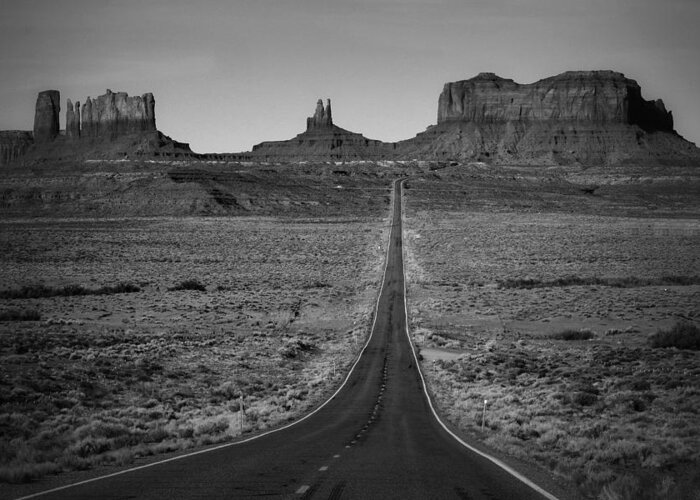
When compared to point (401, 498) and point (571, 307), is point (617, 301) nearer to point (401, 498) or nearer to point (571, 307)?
point (571, 307)

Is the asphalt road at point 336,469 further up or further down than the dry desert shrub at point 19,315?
further up

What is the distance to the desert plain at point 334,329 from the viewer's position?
723 inches

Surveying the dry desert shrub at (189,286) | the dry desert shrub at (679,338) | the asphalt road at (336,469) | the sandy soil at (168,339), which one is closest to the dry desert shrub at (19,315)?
the sandy soil at (168,339)

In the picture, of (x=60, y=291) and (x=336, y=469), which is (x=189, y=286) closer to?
(x=60, y=291)

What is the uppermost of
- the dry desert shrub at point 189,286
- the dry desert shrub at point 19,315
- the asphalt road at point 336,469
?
the asphalt road at point 336,469

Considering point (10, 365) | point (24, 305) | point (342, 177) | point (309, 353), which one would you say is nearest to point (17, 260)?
point (24, 305)

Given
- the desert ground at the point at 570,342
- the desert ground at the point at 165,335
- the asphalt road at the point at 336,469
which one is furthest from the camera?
the desert ground at the point at 165,335

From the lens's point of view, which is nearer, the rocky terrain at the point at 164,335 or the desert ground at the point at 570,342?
the desert ground at the point at 570,342

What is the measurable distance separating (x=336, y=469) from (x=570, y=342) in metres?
28.6

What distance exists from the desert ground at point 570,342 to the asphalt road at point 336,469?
5.21ft

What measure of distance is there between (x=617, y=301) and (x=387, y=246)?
44.6m

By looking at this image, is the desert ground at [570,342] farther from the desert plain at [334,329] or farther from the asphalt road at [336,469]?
the asphalt road at [336,469]

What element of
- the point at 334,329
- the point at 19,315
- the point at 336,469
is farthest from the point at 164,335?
the point at 336,469

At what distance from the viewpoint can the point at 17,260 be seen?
78.9m
